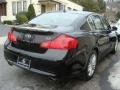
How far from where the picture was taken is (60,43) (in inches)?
182

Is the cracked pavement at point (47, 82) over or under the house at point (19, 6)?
under

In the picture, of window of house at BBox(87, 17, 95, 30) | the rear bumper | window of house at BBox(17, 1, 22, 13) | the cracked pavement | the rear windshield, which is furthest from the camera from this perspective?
window of house at BBox(17, 1, 22, 13)

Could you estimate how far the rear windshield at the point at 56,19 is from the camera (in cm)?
556

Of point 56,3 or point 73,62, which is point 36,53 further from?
point 56,3

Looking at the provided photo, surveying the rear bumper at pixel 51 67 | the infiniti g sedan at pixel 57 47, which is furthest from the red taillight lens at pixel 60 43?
the rear bumper at pixel 51 67

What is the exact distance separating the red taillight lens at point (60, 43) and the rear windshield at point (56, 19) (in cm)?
80

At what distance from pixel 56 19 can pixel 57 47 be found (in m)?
1.39

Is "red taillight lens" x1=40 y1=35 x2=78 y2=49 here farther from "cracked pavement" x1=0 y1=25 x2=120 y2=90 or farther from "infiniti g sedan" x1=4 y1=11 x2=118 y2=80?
"cracked pavement" x1=0 y1=25 x2=120 y2=90

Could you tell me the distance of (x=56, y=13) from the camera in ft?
20.4

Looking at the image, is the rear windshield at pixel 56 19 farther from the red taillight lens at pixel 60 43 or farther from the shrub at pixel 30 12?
the shrub at pixel 30 12

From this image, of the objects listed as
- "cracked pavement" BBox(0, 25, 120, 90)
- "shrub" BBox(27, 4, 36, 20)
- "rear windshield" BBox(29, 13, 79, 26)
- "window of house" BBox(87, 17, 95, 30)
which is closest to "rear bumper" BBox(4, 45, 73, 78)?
"cracked pavement" BBox(0, 25, 120, 90)

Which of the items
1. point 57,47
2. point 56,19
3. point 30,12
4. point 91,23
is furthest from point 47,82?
point 30,12

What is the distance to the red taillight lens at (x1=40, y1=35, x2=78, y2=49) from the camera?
460cm

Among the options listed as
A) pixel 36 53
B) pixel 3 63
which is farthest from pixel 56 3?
pixel 36 53
